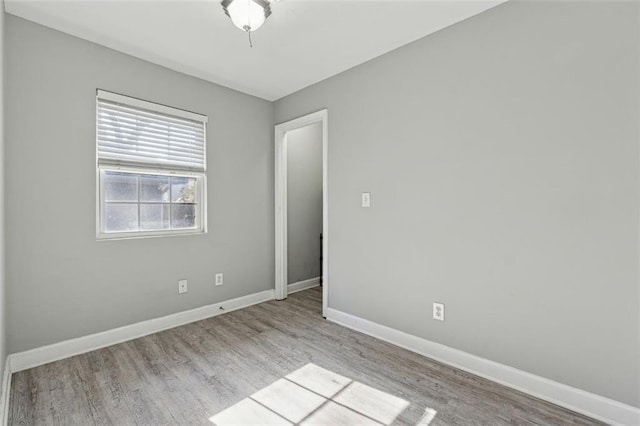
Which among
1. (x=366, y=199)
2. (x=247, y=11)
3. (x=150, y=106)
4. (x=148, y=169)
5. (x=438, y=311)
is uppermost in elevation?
(x=247, y=11)

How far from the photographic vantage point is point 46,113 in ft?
7.24

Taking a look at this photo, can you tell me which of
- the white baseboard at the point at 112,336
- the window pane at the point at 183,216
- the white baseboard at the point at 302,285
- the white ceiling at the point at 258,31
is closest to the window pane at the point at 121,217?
the window pane at the point at 183,216

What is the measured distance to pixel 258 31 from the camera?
2291mm

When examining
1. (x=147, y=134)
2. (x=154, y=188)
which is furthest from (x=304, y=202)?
(x=147, y=134)

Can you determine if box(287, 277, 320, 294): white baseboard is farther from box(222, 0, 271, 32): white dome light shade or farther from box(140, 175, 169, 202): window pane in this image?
→ box(222, 0, 271, 32): white dome light shade

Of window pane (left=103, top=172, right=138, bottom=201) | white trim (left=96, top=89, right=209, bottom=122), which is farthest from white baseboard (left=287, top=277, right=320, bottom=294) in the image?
white trim (left=96, top=89, right=209, bottom=122)

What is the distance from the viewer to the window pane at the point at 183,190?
2.95m

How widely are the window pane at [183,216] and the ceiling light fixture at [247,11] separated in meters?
1.83

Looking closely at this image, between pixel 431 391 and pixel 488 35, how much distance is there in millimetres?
2412

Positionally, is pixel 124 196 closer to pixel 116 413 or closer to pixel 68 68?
pixel 68 68

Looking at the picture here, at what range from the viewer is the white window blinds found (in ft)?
8.16

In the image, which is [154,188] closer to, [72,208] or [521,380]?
[72,208]

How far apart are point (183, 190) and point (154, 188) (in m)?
0.28

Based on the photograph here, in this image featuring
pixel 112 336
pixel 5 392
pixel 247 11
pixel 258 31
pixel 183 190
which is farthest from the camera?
pixel 183 190
